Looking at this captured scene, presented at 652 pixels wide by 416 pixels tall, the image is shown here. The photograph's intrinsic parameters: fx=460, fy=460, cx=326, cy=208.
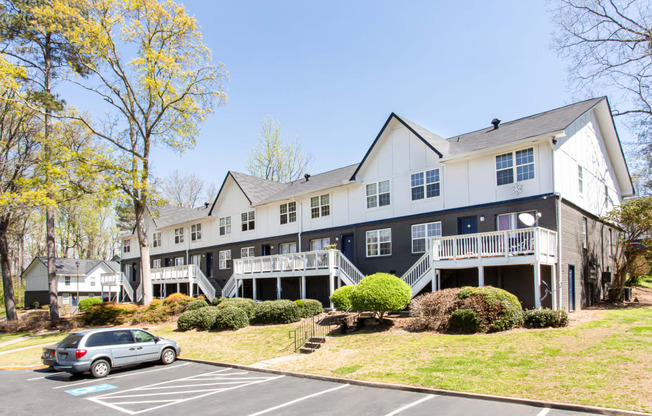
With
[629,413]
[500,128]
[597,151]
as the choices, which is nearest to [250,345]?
[629,413]

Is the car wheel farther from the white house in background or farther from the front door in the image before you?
the white house in background

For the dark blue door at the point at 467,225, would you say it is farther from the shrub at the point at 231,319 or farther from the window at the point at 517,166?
the shrub at the point at 231,319

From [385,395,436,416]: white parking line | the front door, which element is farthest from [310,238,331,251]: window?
[385,395,436,416]: white parking line

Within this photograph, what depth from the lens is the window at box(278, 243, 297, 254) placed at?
3168 centimetres

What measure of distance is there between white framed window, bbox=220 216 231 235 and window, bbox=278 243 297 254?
22.1 ft

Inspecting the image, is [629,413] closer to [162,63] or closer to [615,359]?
[615,359]

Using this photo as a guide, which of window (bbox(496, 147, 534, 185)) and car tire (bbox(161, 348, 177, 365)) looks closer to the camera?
car tire (bbox(161, 348, 177, 365))

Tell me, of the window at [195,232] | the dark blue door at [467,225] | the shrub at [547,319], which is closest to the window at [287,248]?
the window at [195,232]

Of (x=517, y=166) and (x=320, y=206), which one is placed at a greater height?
(x=517, y=166)

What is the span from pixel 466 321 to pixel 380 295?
3.51 m

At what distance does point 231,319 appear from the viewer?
22.6 meters

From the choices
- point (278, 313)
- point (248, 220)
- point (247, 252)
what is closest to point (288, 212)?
point (248, 220)

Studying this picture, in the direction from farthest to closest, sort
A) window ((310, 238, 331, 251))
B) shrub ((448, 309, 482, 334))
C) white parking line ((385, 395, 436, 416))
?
window ((310, 238, 331, 251)) → shrub ((448, 309, 482, 334)) → white parking line ((385, 395, 436, 416))

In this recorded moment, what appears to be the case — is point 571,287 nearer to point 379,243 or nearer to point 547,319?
point 547,319
